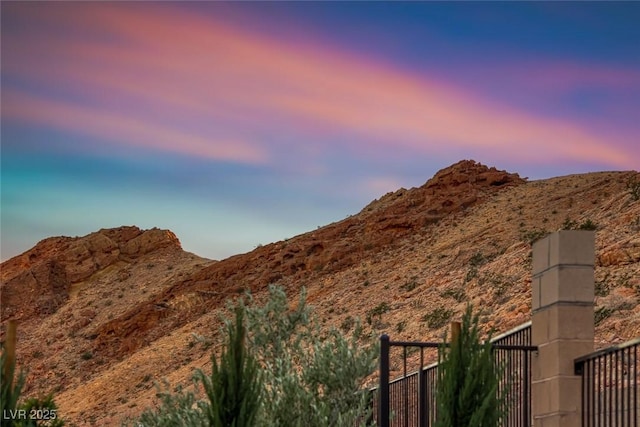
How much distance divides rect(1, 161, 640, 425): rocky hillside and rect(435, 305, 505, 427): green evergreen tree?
15.3 metres

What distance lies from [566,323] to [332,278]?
127 feet

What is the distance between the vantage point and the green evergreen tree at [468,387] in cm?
997

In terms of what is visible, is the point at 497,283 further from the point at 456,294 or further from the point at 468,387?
the point at 468,387

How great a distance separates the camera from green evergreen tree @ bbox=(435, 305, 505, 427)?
32.7ft

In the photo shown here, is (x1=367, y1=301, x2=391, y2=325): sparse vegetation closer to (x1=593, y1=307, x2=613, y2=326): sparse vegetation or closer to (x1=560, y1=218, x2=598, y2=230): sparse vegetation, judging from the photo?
(x1=560, y1=218, x2=598, y2=230): sparse vegetation

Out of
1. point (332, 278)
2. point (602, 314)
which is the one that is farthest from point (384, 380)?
point (332, 278)

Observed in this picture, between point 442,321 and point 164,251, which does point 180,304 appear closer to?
point 164,251

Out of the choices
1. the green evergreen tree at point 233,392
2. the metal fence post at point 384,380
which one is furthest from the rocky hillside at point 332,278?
the green evergreen tree at point 233,392

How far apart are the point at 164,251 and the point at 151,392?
29681mm

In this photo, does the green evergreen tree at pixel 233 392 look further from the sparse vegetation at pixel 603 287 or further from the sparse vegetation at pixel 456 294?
the sparse vegetation at pixel 456 294

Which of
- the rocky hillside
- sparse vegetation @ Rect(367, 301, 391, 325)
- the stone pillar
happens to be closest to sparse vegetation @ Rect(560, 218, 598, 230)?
the rocky hillside

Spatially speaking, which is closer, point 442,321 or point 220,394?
point 220,394

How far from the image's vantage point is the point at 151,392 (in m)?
40.9

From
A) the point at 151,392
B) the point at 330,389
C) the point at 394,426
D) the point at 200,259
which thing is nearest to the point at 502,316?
the point at 394,426
